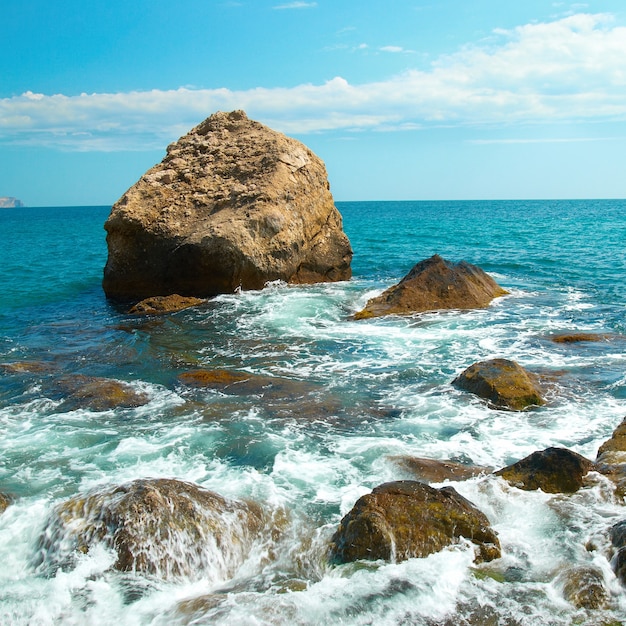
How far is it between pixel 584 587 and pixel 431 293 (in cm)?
1223

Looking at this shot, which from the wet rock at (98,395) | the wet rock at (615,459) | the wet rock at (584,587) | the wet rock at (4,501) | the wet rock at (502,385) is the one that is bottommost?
the wet rock at (4,501)

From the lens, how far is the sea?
211 inches

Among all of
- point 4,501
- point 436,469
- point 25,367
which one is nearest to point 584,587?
point 436,469

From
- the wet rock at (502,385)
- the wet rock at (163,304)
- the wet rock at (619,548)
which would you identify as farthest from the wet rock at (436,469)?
the wet rock at (163,304)

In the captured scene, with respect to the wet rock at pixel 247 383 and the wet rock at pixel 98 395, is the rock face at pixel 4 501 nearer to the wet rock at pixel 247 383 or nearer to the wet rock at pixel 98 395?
the wet rock at pixel 98 395

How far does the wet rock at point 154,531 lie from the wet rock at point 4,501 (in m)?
0.80

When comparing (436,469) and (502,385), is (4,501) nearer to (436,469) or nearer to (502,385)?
(436,469)

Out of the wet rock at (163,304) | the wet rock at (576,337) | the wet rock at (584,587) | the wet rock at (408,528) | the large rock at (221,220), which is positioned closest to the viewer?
the wet rock at (584,587)

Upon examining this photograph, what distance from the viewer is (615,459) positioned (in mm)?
7484

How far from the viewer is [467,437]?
8742 mm

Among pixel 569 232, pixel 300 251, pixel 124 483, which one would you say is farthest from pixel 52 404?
pixel 569 232

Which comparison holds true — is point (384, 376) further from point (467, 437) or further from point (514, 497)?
point (514, 497)

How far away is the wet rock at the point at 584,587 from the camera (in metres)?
5.17

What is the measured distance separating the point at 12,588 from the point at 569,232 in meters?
48.1
